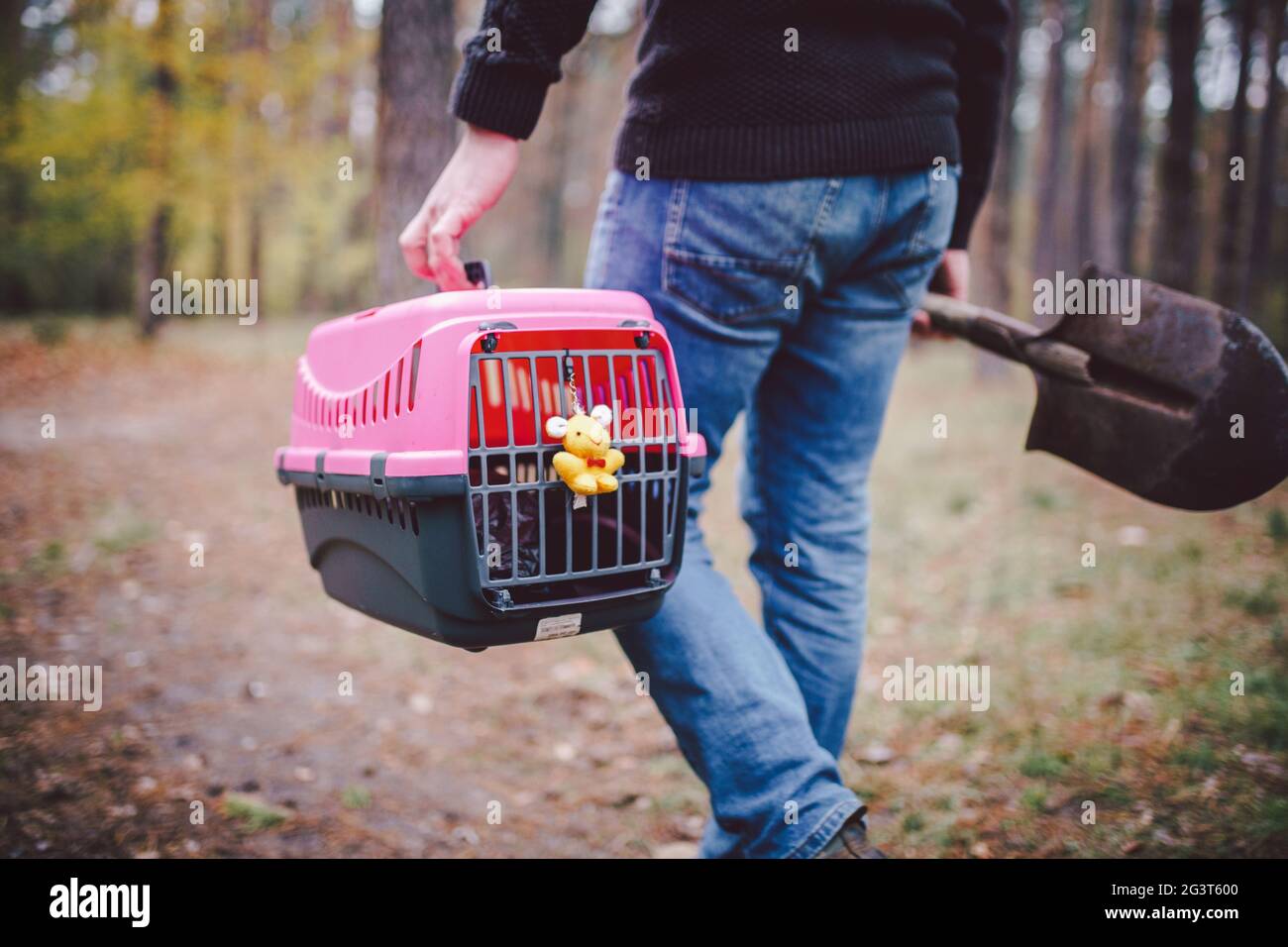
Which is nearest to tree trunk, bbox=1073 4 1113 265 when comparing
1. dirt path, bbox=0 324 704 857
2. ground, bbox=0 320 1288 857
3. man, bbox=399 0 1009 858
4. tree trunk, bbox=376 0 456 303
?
ground, bbox=0 320 1288 857

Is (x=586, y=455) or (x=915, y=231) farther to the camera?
(x=915, y=231)

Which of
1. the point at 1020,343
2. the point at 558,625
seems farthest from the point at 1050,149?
the point at 558,625

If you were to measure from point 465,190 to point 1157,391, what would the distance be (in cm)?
118

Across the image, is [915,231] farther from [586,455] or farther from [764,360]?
[586,455]

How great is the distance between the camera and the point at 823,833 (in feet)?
3.88

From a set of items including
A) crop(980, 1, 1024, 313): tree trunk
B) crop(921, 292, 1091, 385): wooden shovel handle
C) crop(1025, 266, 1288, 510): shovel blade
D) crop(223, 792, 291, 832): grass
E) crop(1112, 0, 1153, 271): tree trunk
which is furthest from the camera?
crop(1112, 0, 1153, 271): tree trunk

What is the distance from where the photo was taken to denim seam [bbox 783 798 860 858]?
118 centimetres

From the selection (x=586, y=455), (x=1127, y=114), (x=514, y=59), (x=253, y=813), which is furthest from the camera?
(x=1127, y=114)

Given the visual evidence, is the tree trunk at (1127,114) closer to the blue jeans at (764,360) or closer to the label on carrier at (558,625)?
the blue jeans at (764,360)

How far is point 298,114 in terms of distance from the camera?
1356 centimetres

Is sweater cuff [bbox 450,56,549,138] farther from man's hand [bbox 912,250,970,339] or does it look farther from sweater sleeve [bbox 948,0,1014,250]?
man's hand [bbox 912,250,970,339]

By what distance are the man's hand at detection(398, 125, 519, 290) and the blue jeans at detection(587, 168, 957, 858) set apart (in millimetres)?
151
